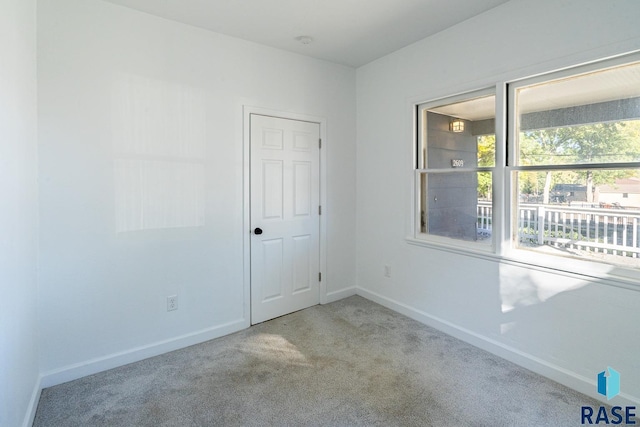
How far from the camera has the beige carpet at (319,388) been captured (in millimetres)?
1903

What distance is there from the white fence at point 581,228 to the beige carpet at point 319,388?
0.96 m

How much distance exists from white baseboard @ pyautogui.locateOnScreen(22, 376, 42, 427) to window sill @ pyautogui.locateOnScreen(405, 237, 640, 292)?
3.12 meters

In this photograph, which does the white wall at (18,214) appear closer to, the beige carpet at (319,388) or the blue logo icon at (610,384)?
the beige carpet at (319,388)

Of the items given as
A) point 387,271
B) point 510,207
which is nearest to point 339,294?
point 387,271

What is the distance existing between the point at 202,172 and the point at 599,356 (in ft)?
10.4

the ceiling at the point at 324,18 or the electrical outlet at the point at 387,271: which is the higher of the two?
the ceiling at the point at 324,18

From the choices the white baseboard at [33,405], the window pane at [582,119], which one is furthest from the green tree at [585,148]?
the white baseboard at [33,405]

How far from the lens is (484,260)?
270 centimetres

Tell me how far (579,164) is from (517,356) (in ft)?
4.78

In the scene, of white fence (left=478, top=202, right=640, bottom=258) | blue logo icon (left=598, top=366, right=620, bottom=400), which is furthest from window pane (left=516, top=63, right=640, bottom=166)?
blue logo icon (left=598, top=366, right=620, bottom=400)

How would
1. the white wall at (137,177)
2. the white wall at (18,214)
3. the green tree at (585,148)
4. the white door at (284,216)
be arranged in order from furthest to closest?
the white door at (284,216) → the white wall at (137,177) → the green tree at (585,148) → the white wall at (18,214)

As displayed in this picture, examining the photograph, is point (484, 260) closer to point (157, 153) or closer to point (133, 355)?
point (157, 153)

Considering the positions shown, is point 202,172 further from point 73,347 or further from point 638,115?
point 638,115

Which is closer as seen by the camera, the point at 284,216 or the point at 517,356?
the point at 517,356
